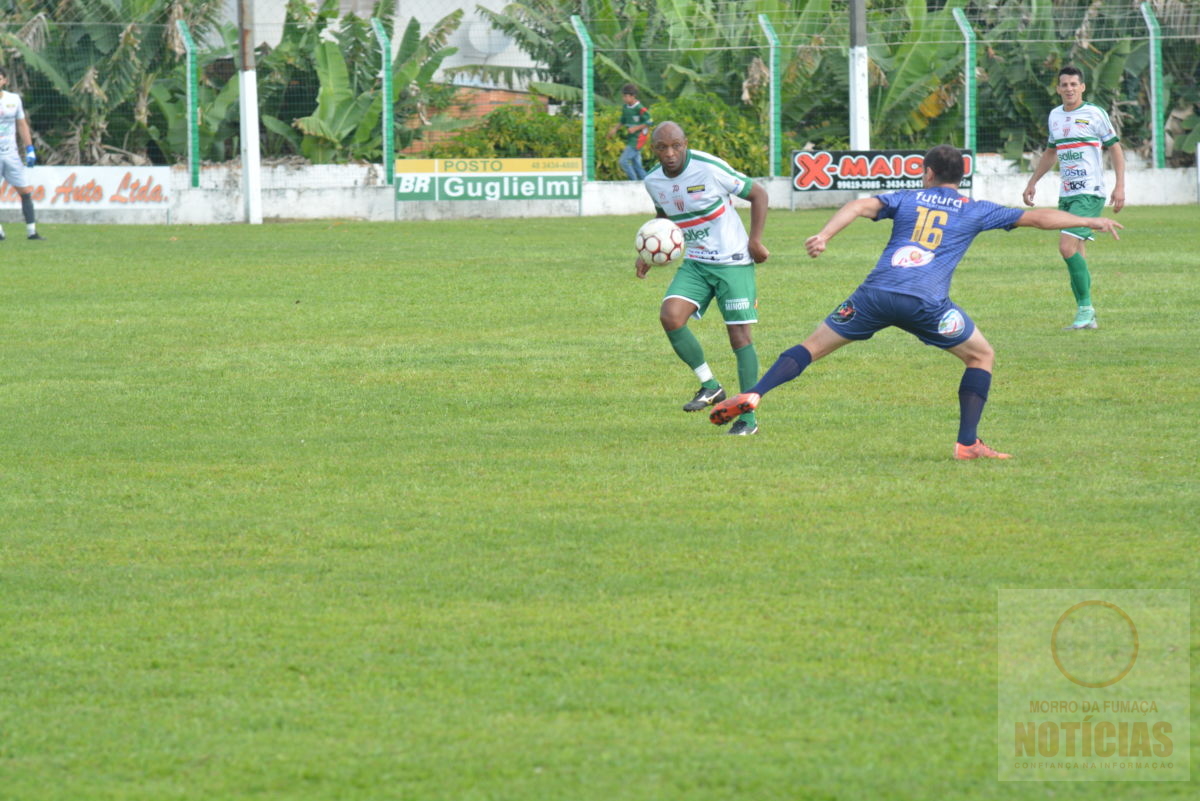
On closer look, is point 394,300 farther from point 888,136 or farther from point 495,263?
point 888,136

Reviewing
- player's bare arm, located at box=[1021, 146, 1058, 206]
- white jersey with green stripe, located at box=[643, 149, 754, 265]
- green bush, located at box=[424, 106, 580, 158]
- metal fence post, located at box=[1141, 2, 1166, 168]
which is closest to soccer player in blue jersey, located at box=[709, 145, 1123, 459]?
white jersey with green stripe, located at box=[643, 149, 754, 265]

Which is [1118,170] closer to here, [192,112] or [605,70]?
[192,112]

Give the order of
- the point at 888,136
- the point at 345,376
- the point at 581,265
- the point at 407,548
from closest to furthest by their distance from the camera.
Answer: the point at 407,548
the point at 345,376
the point at 581,265
the point at 888,136

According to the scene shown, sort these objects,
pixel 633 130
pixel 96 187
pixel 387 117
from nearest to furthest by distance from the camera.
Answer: pixel 96 187
pixel 387 117
pixel 633 130

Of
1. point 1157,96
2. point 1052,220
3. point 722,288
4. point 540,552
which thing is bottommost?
point 540,552

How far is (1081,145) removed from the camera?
1389cm

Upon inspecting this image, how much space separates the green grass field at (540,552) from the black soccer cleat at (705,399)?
0.17 meters

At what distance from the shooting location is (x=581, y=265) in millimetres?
18656

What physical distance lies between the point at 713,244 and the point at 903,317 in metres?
1.90

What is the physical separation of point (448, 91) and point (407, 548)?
25895 mm

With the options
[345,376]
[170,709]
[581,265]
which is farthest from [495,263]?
[170,709]

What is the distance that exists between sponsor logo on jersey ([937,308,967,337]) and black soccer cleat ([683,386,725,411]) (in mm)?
1813

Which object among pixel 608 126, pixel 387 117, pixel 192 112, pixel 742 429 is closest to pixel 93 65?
pixel 192 112

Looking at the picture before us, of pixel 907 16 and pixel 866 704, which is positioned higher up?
pixel 907 16
